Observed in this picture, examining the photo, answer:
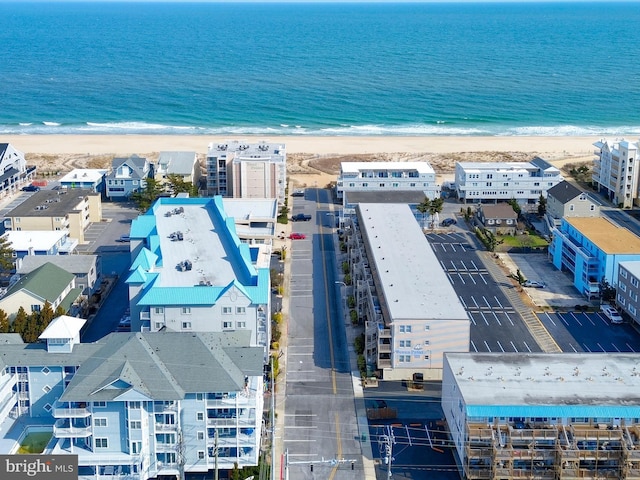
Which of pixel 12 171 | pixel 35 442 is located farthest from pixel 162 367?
pixel 12 171

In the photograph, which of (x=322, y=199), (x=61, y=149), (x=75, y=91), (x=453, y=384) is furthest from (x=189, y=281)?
(x=75, y=91)

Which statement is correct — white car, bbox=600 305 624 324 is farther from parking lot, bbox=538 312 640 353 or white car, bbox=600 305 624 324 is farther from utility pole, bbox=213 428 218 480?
utility pole, bbox=213 428 218 480

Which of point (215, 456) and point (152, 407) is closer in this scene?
point (152, 407)

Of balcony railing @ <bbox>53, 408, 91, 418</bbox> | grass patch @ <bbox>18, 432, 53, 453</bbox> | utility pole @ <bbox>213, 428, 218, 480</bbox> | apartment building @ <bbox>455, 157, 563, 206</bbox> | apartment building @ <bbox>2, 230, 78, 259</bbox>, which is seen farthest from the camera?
apartment building @ <bbox>455, 157, 563, 206</bbox>

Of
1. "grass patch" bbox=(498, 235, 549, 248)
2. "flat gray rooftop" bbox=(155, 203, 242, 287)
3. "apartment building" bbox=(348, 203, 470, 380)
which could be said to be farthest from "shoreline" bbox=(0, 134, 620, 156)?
"apartment building" bbox=(348, 203, 470, 380)

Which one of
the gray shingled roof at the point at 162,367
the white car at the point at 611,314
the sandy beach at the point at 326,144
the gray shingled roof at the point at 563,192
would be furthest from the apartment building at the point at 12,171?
the white car at the point at 611,314

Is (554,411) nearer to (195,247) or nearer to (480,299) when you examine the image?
(480,299)
